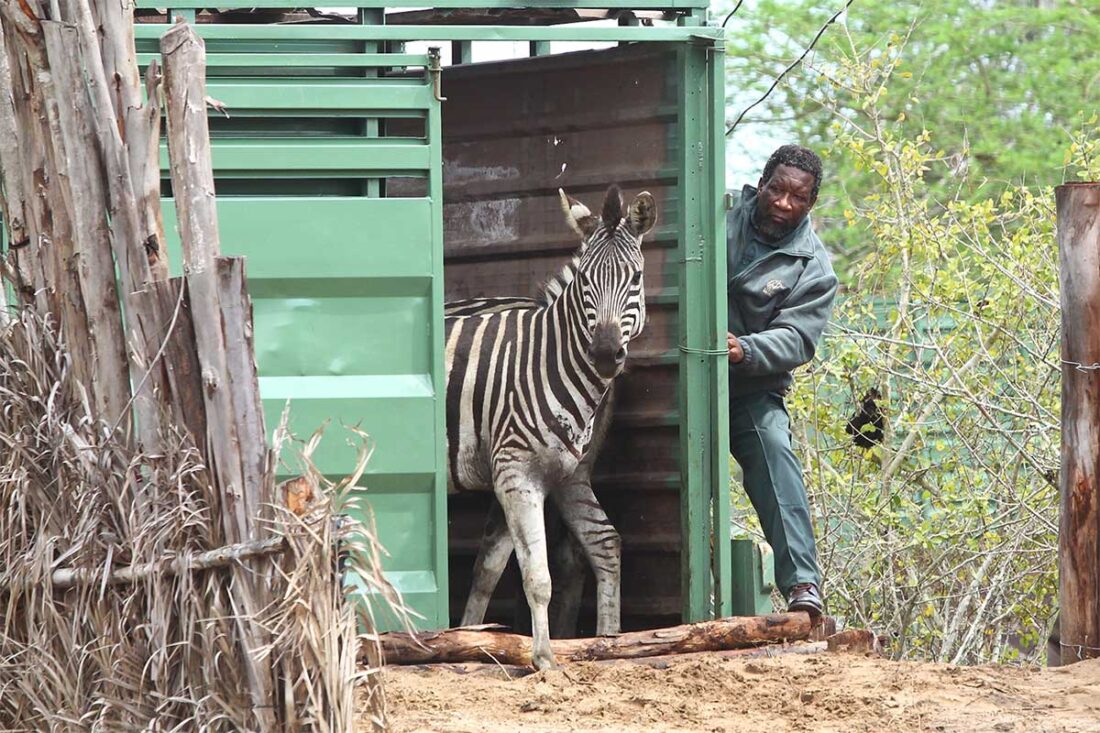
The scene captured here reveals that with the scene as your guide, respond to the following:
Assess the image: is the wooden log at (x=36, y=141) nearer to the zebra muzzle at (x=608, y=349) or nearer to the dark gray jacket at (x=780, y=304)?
the zebra muzzle at (x=608, y=349)

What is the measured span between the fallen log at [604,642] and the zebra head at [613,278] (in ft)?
3.66

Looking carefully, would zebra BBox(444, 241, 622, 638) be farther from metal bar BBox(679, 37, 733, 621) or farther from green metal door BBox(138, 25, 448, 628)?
green metal door BBox(138, 25, 448, 628)

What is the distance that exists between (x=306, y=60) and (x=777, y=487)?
8.63 ft

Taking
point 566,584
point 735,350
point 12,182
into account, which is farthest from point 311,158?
point 566,584

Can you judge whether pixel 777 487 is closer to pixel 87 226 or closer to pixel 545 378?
pixel 545 378

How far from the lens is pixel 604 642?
6.33 meters

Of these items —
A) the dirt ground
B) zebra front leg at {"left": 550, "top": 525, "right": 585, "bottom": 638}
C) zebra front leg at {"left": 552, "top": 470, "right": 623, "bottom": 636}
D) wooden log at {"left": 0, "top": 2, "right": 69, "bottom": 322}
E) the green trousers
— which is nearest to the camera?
wooden log at {"left": 0, "top": 2, "right": 69, "bottom": 322}

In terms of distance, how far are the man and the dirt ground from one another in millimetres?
719

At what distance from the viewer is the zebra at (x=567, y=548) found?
710cm

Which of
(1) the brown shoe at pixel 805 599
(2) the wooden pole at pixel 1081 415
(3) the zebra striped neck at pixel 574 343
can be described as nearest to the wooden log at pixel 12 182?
(3) the zebra striped neck at pixel 574 343

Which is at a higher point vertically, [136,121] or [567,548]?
[136,121]

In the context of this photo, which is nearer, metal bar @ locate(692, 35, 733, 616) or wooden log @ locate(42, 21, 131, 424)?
wooden log @ locate(42, 21, 131, 424)

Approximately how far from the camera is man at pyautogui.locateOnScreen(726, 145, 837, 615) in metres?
6.84

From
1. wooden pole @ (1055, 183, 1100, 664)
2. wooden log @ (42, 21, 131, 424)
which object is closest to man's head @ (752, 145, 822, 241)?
wooden pole @ (1055, 183, 1100, 664)
